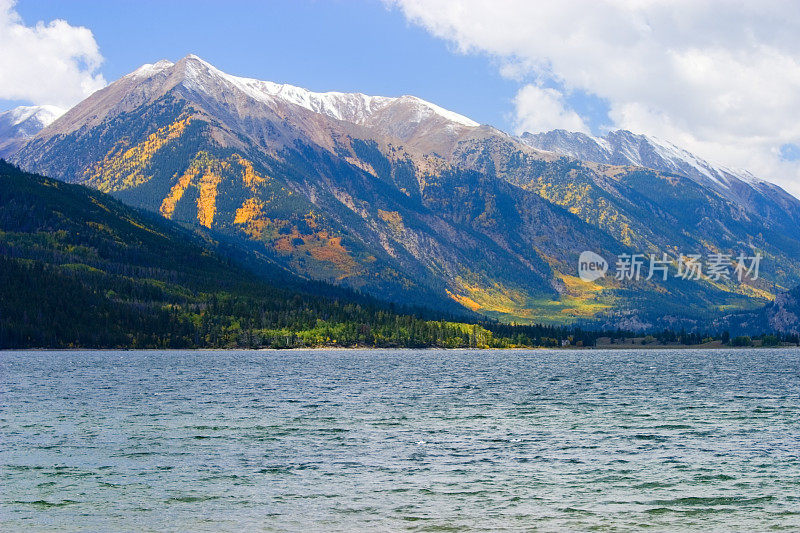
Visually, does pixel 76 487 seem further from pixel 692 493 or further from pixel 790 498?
pixel 790 498

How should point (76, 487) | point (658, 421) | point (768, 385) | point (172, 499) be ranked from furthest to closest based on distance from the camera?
point (768, 385) → point (658, 421) → point (76, 487) → point (172, 499)

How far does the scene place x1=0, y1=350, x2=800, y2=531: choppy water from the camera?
57.2 meters

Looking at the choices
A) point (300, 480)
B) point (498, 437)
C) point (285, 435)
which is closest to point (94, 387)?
point (285, 435)

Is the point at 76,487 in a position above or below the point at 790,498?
below

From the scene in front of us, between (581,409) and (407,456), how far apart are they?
5286cm

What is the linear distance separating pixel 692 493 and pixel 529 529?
17180 millimetres

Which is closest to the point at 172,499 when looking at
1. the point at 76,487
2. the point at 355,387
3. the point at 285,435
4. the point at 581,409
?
the point at 76,487

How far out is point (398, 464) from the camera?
76188 millimetres

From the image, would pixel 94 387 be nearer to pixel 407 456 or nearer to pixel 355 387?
pixel 355 387

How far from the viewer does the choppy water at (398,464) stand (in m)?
57.2

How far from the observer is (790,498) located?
62688mm

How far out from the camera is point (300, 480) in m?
69.4

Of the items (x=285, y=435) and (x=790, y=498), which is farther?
(x=285, y=435)

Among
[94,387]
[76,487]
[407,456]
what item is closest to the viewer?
[76,487]
